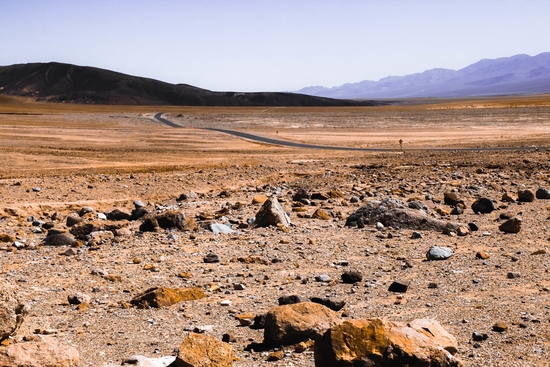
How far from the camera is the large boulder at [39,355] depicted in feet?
Result: 15.0

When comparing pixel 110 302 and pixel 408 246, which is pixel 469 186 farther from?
pixel 110 302

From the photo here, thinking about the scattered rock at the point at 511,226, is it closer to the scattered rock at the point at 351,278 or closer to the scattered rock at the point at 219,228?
the scattered rock at the point at 351,278

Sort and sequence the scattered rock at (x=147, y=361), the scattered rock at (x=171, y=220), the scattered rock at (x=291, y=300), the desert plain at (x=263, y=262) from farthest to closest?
the scattered rock at (x=171, y=220), the scattered rock at (x=291, y=300), the desert plain at (x=263, y=262), the scattered rock at (x=147, y=361)

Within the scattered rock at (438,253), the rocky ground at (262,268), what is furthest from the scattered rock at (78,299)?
the scattered rock at (438,253)

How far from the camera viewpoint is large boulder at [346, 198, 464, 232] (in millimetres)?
10477

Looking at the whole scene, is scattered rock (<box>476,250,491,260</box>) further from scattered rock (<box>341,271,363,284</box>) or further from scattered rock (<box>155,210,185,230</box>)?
scattered rock (<box>155,210,185,230</box>)

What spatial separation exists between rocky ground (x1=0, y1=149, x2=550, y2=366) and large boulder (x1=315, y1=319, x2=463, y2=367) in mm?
881

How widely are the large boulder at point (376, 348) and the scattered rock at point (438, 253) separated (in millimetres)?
4311

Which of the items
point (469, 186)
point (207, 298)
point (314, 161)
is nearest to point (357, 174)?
point (469, 186)

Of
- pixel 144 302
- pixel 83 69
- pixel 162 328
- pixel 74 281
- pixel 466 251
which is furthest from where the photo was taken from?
pixel 83 69

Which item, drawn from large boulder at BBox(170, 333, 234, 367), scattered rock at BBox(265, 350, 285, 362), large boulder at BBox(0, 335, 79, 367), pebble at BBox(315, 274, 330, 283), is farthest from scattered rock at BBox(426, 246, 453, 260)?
large boulder at BBox(0, 335, 79, 367)

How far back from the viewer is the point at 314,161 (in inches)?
979

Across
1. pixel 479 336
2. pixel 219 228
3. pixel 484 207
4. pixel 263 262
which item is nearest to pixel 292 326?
pixel 479 336

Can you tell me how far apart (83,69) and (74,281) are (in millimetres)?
197487
